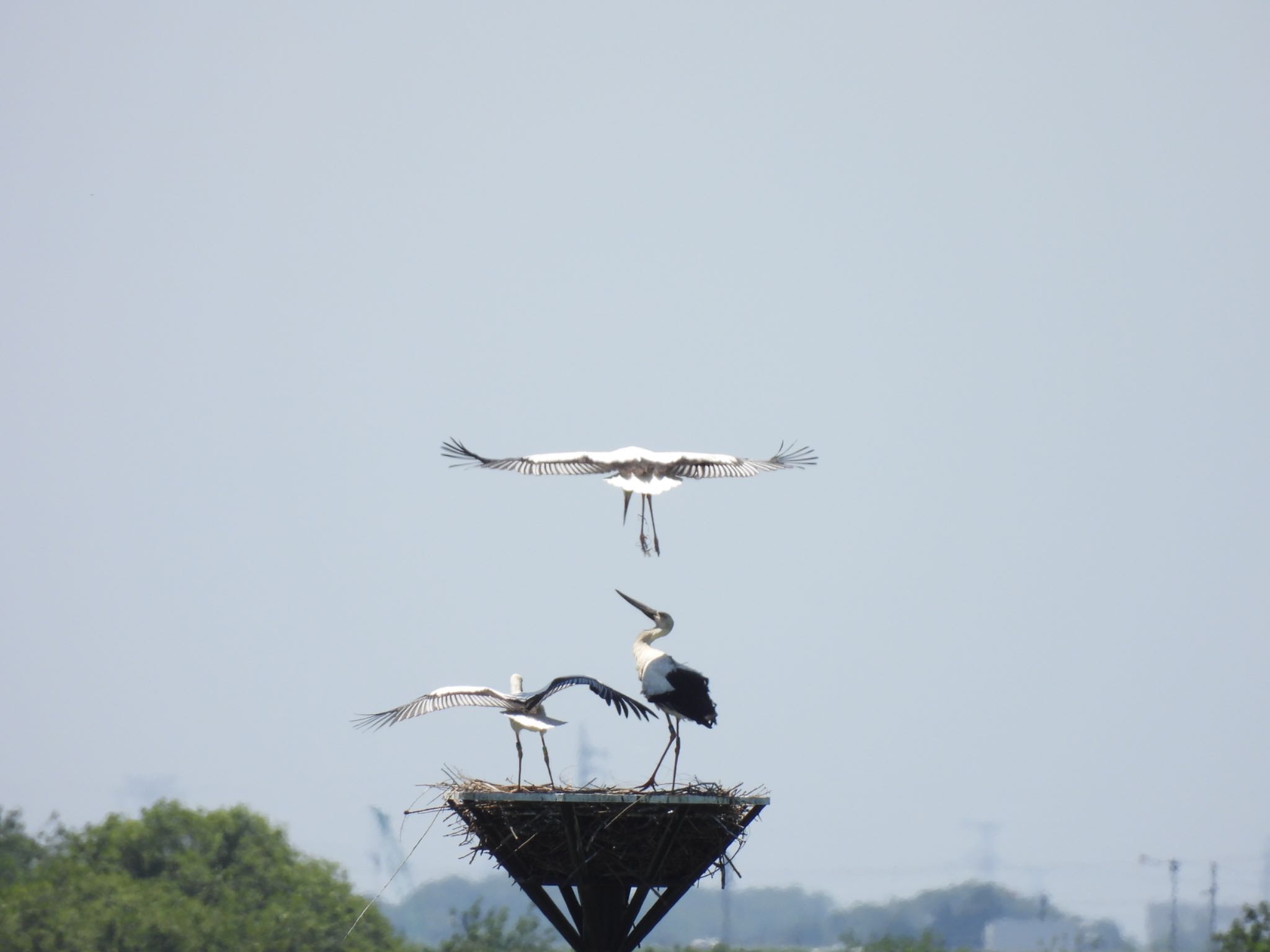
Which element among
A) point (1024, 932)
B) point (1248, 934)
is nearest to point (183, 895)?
point (1248, 934)

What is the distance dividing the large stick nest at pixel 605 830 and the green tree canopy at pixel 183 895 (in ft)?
130

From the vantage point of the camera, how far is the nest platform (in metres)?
19.9

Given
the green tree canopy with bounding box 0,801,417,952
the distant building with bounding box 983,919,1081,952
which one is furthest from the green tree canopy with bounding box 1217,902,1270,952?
the distant building with bounding box 983,919,1081,952

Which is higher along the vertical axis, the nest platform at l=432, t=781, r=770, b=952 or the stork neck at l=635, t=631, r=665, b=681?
the stork neck at l=635, t=631, r=665, b=681

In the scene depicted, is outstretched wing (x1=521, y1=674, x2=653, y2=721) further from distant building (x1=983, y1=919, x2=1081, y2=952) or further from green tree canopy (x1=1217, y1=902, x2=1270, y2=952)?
distant building (x1=983, y1=919, x2=1081, y2=952)

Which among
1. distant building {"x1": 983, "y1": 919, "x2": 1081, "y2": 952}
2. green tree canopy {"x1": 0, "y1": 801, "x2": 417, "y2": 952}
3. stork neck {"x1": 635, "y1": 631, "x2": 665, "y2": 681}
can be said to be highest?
stork neck {"x1": 635, "y1": 631, "x2": 665, "y2": 681}

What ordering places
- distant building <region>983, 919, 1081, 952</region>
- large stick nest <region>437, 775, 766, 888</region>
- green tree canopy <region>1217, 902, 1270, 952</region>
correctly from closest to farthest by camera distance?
1. large stick nest <region>437, 775, 766, 888</region>
2. green tree canopy <region>1217, 902, 1270, 952</region>
3. distant building <region>983, 919, 1081, 952</region>

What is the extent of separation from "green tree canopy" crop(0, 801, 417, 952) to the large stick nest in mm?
39661

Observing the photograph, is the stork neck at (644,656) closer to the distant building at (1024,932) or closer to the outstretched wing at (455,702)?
the outstretched wing at (455,702)

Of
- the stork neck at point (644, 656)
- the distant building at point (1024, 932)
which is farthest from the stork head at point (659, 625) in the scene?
the distant building at point (1024, 932)

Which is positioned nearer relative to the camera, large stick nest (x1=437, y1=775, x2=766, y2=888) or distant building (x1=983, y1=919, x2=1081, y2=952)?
large stick nest (x1=437, y1=775, x2=766, y2=888)

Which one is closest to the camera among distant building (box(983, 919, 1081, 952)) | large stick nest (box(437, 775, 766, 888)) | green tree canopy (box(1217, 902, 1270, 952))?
large stick nest (box(437, 775, 766, 888))

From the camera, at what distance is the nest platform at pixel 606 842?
1992 centimetres

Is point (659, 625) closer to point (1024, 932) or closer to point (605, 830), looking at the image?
point (605, 830)
